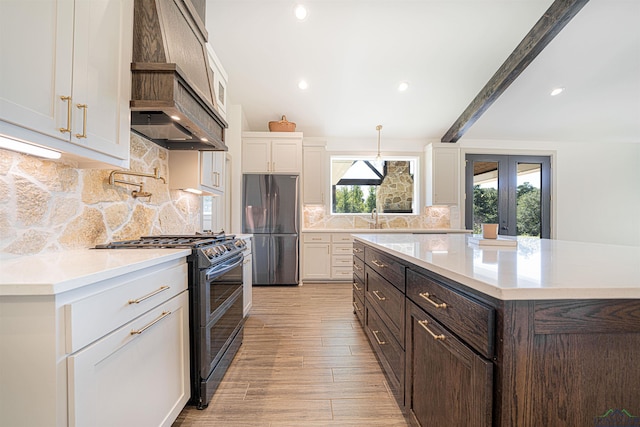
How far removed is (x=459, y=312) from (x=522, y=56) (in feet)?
13.5

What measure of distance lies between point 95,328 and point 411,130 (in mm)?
5283

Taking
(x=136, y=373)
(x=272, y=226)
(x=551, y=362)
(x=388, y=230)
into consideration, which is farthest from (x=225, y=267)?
(x=388, y=230)

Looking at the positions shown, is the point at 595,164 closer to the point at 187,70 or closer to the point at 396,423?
the point at 396,423

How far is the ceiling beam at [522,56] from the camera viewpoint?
9.73 feet

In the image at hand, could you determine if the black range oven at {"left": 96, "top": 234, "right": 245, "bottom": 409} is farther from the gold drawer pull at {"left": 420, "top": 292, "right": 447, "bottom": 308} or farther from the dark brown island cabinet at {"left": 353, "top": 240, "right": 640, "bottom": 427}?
the dark brown island cabinet at {"left": 353, "top": 240, "right": 640, "bottom": 427}

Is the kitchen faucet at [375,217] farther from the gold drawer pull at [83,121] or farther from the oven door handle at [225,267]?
the gold drawer pull at [83,121]

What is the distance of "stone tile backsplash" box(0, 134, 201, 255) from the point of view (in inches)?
47.2

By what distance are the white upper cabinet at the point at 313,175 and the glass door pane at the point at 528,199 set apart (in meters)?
3.96

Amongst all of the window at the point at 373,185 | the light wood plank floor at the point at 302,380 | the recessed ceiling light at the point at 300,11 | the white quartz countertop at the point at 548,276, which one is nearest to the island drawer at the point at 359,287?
the light wood plank floor at the point at 302,380

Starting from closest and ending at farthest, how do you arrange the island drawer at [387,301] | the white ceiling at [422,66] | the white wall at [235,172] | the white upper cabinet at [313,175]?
the island drawer at [387,301]
the white ceiling at [422,66]
the white wall at [235,172]
the white upper cabinet at [313,175]

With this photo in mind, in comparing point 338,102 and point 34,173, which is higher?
point 338,102

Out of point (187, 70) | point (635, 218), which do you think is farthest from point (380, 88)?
point (635, 218)

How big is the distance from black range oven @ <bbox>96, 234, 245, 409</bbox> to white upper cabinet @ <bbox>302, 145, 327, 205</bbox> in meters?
2.88

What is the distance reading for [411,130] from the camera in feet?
16.7
